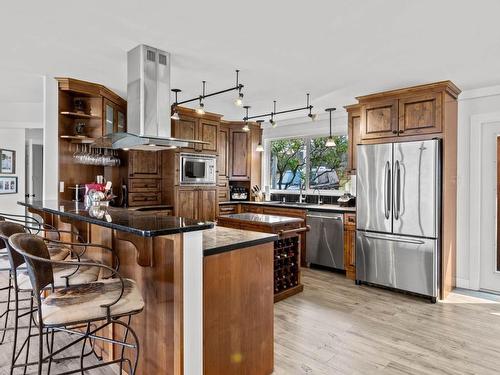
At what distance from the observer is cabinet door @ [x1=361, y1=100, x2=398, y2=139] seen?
13.2 ft

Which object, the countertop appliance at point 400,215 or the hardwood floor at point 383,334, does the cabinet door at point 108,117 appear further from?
the countertop appliance at point 400,215

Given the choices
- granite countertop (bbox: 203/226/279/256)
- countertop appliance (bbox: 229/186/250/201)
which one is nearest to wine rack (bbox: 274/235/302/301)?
granite countertop (bbox: 203/226/279/256)

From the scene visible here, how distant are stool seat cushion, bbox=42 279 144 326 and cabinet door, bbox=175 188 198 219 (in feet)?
10.8

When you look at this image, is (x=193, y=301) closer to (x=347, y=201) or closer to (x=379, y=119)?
(x=379, y=119)

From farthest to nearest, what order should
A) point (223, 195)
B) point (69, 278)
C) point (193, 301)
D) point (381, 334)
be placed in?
point (223, 195), point (381, 334), point (69, 278), point (193, 301)

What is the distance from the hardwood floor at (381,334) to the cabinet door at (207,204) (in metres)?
2.15

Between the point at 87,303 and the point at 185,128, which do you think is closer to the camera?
the point at 87,303

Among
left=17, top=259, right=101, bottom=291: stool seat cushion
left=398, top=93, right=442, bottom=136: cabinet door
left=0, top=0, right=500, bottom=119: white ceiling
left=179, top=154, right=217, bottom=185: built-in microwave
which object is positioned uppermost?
left=0, top=0, right=500, bottom=119: white ceiling

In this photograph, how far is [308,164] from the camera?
19.8 feet

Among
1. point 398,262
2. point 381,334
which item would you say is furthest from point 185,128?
point 381,334

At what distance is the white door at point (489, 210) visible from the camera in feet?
12.9

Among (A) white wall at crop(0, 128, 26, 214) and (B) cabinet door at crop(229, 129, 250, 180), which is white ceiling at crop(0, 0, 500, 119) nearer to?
(B) cabinet door at crop(229, 129, 250, 180)

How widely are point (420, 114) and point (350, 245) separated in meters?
1.82

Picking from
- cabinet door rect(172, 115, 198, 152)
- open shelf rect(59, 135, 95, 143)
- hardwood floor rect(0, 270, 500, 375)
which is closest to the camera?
hardwood floor rect(0, 270, 500, 375)
